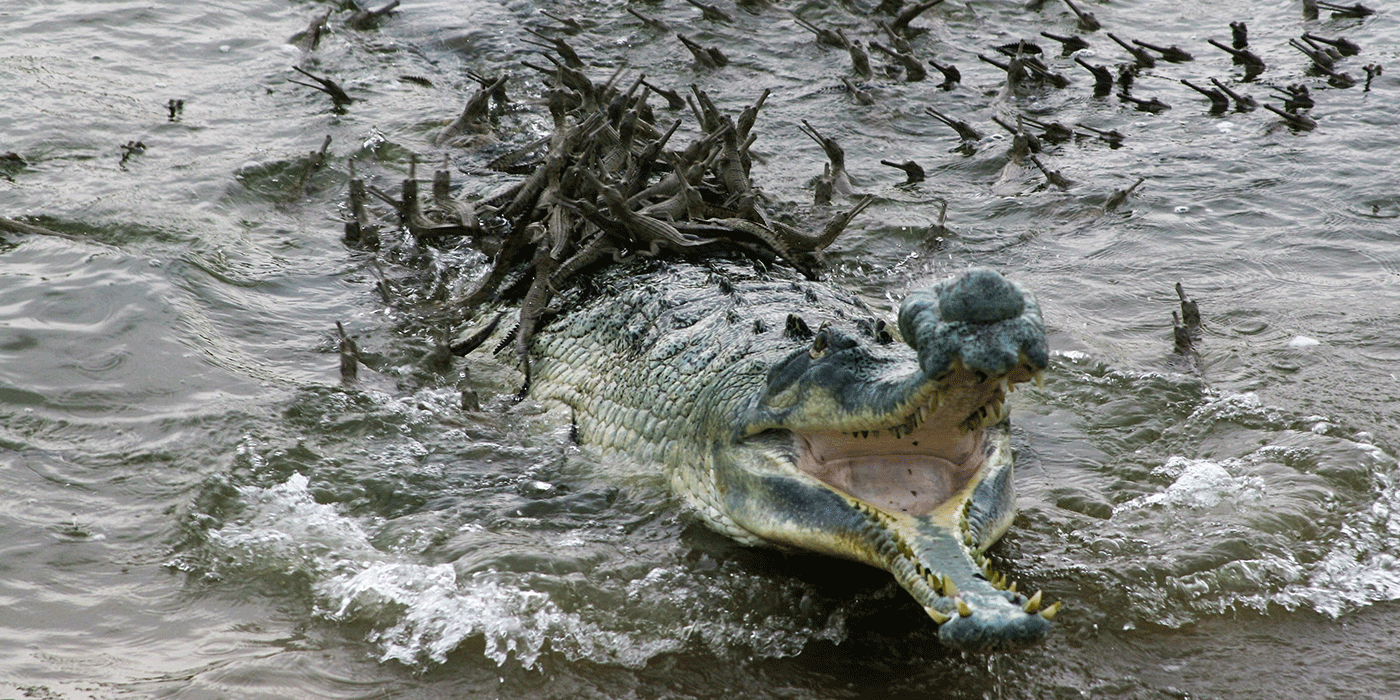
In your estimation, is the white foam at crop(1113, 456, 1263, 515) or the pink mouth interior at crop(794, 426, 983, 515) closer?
the pink mouth interior at crop(794, 426, 983, 515)

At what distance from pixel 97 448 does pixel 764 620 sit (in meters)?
2.46

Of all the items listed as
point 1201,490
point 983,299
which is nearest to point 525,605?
point 983,299

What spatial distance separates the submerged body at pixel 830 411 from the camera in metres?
2.34

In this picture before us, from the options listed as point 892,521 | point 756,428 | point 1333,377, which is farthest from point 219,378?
point 1333,377

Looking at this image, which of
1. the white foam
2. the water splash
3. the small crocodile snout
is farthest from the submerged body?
the white foam

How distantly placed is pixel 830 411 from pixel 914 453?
0.27 meters

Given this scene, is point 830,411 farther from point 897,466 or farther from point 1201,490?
point 1201,490

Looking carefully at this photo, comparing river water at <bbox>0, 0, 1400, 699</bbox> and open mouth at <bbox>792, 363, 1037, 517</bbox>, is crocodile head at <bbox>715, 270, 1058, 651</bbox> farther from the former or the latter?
river water at <bbox>0, 0, 1400, 699</bbox>

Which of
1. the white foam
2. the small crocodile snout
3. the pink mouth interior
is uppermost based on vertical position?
the small crocodile snout

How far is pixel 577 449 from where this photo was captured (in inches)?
157

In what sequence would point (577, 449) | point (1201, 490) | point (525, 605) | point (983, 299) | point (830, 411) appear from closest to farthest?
point (983, 299) < point (830, 411) < point (525, 605) < point (1201, 490) < point (577, 449)

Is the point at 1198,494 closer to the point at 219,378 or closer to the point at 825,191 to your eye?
the point at 825,191

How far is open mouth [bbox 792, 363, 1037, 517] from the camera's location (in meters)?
2.89

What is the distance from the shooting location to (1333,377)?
419cm
